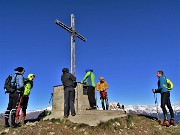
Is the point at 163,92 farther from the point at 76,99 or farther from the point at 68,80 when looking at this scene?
the point at 68,80

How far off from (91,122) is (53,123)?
7.33 ft

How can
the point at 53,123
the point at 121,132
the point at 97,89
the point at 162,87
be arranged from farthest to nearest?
the point at 97,89 < the point at 162,87 < the point at 53,123 < the point at 121,132

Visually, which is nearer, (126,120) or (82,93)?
(126,120)

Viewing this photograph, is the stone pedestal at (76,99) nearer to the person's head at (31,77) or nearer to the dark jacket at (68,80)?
the dark jacket at (68,80)

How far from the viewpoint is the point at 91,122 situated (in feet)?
46.0

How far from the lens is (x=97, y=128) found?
44.1 ft

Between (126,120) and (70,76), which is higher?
(70,76)

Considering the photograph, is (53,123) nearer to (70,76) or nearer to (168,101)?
(70,76)

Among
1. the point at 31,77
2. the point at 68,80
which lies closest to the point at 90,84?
the point at 68,80

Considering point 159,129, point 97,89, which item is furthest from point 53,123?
point 159,129

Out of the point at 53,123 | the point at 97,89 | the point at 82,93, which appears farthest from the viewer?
the point at 97,89

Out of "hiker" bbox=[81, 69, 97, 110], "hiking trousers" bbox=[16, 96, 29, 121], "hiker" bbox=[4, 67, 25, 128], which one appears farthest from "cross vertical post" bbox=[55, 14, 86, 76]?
"hiker" bbox=[4, 67, 25, 128]

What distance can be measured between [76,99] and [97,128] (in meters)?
3.58

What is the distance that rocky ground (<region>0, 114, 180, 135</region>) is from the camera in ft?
43.5
